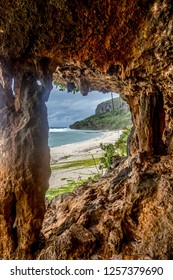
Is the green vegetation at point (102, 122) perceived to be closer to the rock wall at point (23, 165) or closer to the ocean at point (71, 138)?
the ocean at point (71, 138)

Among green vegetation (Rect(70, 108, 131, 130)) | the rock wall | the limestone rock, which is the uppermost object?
green vegetation (Rect(70, 108, 131, 130))

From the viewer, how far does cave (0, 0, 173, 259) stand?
4512mm

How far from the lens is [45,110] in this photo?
5727 millimetres

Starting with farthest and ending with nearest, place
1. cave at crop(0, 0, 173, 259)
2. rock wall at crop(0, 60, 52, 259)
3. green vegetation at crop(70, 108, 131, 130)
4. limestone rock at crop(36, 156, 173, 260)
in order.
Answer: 1. green vegetation at crop(70, 108, 131, 130)
2. rock wall at crop(0, 60, 52, 259)
3. limestone rock at crop(36, 156, 173, 260)
4. cave at crop(0, 0, 173, 259)

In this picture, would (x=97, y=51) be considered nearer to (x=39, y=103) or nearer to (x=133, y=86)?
(x=39, y=103)

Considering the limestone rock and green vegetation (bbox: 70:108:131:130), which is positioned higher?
green vegetation (bbox: 70:108:131:130)

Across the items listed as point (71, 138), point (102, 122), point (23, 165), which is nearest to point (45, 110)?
point (23, 165)

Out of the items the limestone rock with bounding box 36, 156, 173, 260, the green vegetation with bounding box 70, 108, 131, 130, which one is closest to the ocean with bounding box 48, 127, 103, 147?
the green vegetation with bounding box 70, 108, 131, 130

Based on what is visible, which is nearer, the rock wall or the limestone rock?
the limestone rock

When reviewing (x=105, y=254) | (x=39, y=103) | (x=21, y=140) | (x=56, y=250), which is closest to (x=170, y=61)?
(x=39, y=103)

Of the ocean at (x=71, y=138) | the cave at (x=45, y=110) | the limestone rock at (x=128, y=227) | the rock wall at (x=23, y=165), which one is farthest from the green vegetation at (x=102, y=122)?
the rock wall at (x=23, y=165)

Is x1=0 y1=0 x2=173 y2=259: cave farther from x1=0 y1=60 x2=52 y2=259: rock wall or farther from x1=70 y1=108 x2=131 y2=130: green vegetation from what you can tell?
x1=70 y1=108 x2=131 y2=130: green vegetation

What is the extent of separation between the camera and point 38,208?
18.0 feet

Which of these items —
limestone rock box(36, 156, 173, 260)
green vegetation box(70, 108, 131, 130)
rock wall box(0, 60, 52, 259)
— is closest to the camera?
limestone rock box(36, 156, 173, 260)
